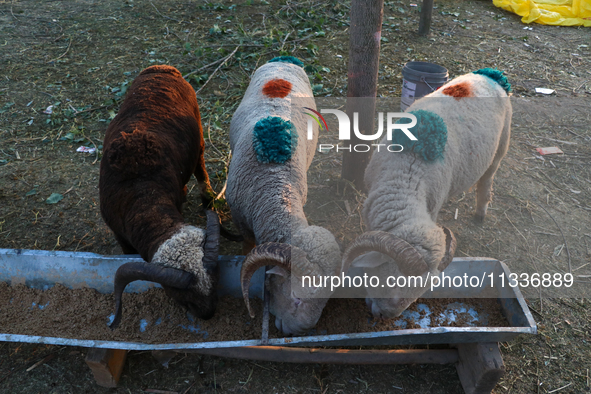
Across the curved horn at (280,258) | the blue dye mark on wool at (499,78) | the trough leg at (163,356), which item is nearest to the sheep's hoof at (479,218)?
the blue dye mark on wool at (499,78)

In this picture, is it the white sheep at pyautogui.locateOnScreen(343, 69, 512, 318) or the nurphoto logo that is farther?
the nurphoto logo

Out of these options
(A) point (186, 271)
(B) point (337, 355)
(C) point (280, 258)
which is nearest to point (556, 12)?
(B) point (337, 355)

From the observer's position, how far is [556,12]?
10.1 metres

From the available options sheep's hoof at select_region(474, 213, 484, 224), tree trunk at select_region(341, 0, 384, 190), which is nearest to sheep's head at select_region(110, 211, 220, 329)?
tree trunk at select_region(341, 0, 384, 190)

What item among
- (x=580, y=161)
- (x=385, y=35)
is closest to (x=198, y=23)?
(x=385, y=35)

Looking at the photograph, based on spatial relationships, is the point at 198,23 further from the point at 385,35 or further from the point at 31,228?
the point at 31,228

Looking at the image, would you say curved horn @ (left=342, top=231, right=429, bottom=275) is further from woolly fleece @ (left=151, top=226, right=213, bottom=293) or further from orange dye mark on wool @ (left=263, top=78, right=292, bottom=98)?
orange dye mark on wool @ (left=263, top=78, right=292, bottom=98)

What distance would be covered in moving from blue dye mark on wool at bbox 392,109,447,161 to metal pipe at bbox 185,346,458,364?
62.0 inches

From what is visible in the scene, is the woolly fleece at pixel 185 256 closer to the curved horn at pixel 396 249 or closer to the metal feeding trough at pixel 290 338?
the metal feeding trough at pixel 290 338

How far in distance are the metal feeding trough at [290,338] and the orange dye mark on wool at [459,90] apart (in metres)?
1.62

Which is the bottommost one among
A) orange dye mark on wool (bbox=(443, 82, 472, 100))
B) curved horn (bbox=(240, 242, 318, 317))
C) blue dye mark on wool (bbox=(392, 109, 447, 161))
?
curved horn (bbox=(240, 242, 318, 317))

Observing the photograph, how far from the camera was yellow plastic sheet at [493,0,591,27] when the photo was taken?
991 centimetres

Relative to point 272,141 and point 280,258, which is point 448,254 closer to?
point 280,258

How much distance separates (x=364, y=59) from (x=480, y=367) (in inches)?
121
